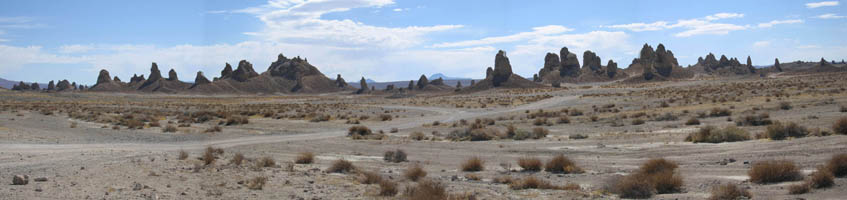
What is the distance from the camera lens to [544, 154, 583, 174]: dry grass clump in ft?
46.0

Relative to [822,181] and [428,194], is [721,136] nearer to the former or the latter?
[822,181]

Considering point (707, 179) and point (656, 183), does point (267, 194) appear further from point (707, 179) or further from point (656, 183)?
point (707, 179)

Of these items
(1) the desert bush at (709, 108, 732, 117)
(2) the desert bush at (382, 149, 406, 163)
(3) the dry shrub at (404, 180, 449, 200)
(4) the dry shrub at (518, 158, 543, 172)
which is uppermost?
(3) the dry shrub at (404, 180, 449, 200)

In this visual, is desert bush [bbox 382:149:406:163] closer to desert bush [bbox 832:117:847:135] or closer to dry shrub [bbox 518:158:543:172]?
dry shrub [bbox 518:158:543:172]

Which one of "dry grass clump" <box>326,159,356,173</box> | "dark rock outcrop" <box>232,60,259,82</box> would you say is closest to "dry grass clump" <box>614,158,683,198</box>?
"dry grass clump" <box>326,159,356,173</box>

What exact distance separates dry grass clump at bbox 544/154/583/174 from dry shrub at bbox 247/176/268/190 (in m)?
6.52

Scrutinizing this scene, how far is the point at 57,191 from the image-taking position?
34.8 feet

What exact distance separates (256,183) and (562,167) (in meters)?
6.88

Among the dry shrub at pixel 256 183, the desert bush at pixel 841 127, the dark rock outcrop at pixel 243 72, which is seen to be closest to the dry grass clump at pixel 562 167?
the dry shrub at pixel 256 183

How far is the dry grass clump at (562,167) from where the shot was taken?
1402cm

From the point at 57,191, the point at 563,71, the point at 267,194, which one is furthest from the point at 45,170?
the point at 563,71

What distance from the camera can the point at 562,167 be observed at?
1430 cm

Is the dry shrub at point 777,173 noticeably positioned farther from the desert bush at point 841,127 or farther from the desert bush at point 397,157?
the desert bush at point 397,157

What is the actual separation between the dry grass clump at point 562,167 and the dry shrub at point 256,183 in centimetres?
652
